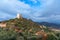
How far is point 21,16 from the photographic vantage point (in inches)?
2756

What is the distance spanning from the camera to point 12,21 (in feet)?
225

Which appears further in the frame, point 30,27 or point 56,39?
point 30,27

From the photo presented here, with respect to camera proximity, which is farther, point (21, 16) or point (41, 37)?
point (21, 16)

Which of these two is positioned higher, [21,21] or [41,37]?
[21,21]

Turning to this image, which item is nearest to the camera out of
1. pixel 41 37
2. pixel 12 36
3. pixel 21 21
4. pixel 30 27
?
pixel 12 36

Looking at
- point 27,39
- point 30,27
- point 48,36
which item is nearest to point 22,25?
point 30,27

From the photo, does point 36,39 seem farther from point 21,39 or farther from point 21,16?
point 21,16

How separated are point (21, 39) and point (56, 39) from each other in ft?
30.5

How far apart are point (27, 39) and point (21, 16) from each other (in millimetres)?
23679

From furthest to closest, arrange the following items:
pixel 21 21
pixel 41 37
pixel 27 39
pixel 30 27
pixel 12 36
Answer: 1. pixel 21 21
2. pixel 30 27
3. pixel 41 37
4. pixel 27 39
5. pixel 12 36

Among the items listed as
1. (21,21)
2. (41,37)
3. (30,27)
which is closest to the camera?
(41,37)

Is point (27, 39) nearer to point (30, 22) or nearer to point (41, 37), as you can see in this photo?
point (41, 37)

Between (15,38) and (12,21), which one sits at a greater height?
(12,21)

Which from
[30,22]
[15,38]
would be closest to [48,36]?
[15,38]
